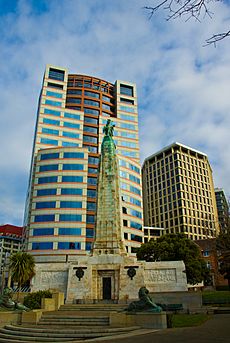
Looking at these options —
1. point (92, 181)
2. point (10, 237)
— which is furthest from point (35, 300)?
point (10, 237)

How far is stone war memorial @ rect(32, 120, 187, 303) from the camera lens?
2534 centimetres

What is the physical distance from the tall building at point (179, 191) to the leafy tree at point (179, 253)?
180 feet

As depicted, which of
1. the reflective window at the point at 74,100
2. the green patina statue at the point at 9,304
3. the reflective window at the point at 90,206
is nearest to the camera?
the green patina statue at the point at 9,304

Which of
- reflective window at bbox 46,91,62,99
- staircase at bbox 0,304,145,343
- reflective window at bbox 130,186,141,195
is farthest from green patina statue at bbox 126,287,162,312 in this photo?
reflective window at bbox 46,91,62,99

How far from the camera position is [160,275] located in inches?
1025

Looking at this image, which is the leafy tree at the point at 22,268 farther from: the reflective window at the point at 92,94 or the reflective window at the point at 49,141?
the reflective window at the point at 92,94

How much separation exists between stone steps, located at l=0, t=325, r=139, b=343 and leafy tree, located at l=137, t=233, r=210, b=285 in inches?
1260

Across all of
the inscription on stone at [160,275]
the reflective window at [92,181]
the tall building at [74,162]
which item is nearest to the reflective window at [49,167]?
the tall building at [74,162]

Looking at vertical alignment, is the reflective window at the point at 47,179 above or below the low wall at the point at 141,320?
above

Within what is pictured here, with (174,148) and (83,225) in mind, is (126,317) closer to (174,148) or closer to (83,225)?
(83,225)

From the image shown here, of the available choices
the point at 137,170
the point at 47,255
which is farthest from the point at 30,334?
the point at 137,170

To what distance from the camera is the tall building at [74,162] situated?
5656 cm

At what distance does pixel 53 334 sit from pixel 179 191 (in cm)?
9795

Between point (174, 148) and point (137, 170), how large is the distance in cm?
4676
